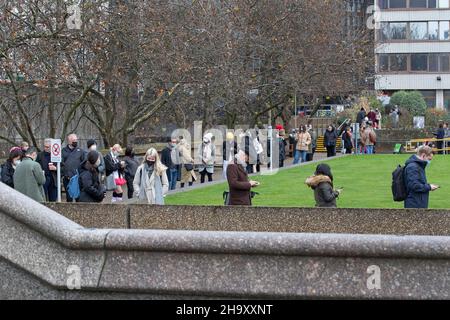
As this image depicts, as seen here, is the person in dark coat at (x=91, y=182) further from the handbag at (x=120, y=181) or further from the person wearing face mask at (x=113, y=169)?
the person wearing face mask at (x=113, y=169)

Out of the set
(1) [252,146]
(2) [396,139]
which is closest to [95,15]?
(1) [252,146]

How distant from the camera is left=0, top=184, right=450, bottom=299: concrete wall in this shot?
19.5 ft

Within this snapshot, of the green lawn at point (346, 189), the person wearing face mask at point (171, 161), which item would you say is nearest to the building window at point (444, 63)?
the green lawn at point (346, 189)

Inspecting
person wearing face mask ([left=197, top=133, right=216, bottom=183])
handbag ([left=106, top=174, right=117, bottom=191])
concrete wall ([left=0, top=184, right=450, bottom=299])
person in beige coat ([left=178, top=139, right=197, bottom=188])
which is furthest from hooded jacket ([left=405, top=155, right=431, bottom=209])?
person wearing face mask ([left=197, top=133, right=216, bottom=183])

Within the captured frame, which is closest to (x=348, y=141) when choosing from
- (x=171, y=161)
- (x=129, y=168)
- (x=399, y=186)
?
(x=171, y=161)

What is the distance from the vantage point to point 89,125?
43.8m

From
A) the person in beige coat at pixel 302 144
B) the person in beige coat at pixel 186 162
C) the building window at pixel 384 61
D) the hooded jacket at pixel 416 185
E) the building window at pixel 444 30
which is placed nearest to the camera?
the hooded jacket at pixel 416 185

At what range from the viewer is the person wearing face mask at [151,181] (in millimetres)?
16438

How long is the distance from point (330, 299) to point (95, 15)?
22.3 metres

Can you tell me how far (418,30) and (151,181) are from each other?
251ft

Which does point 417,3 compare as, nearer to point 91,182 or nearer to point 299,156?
point 299,156

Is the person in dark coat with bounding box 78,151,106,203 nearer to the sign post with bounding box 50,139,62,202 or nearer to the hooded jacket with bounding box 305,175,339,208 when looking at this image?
the hooded jacket with bounding box 305,175,339,208

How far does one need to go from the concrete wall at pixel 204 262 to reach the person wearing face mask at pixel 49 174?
15354mm
